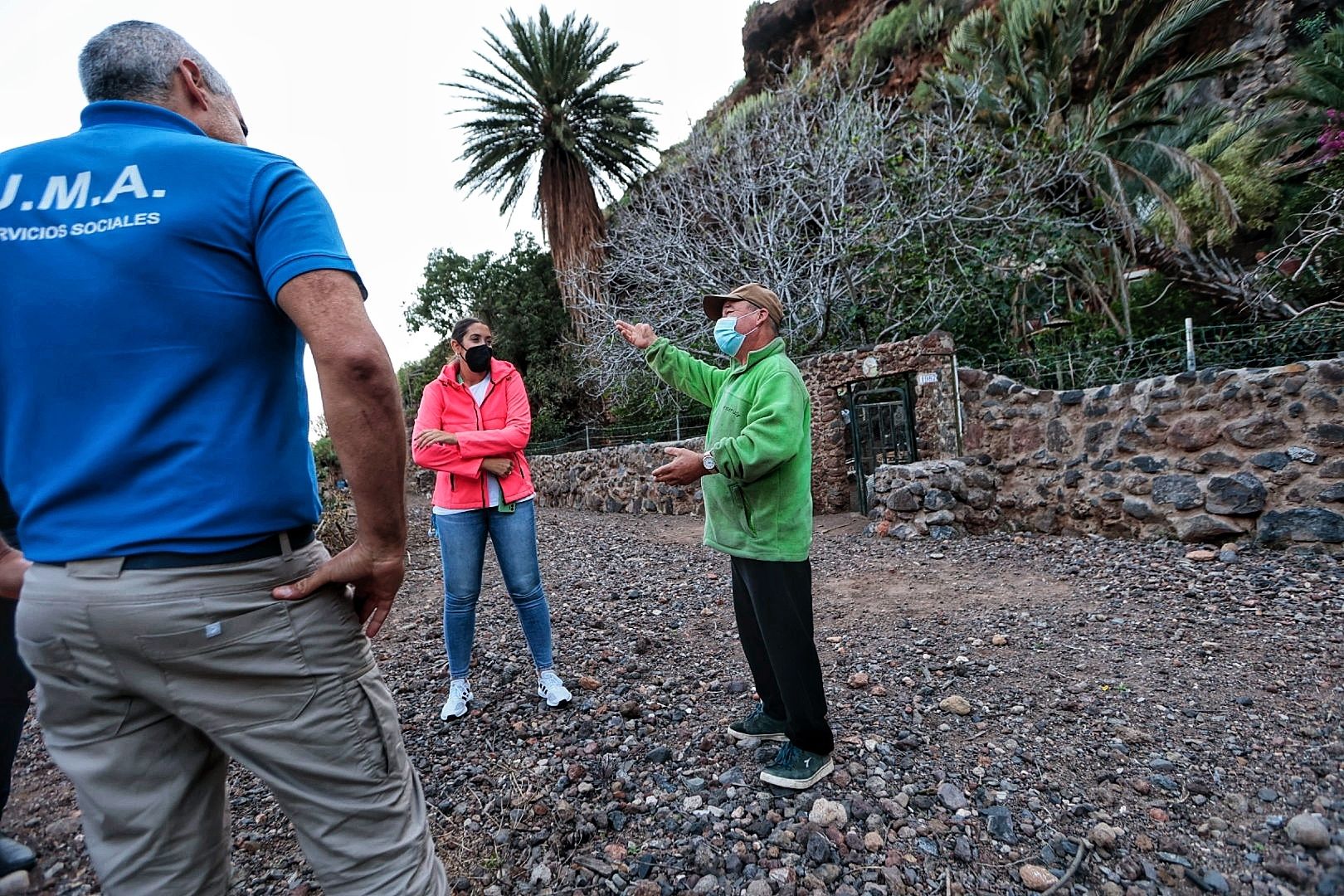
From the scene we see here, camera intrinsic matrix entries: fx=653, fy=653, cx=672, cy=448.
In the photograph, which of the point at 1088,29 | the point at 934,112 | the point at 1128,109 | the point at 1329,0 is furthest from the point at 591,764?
the point at 1329,0

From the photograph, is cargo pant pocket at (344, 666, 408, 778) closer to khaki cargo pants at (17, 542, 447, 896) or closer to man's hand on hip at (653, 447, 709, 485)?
khaki cargo pants at (17, 542, 447, 896)

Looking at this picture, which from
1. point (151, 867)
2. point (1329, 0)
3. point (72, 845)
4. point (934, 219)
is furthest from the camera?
point (1329, 0)

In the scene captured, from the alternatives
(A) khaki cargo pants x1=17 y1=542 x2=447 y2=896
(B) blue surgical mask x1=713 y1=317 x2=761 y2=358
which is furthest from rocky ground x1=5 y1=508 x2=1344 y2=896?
(B) blue surgical mask x1=713 y1=317 x2=761 y2=358

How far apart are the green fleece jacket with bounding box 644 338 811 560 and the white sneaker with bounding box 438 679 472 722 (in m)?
1.54

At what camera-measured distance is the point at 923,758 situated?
2.49 m

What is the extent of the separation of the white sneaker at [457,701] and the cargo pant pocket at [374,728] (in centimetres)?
201

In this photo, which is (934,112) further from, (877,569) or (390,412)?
(390,412)

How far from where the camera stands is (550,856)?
2.10 meters

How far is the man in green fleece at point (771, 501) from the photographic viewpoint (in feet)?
7.13

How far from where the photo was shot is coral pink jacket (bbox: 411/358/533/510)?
2.97m

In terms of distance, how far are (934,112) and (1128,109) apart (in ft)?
11.1

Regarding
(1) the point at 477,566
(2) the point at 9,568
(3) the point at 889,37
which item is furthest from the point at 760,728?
(3) the point at 889,37

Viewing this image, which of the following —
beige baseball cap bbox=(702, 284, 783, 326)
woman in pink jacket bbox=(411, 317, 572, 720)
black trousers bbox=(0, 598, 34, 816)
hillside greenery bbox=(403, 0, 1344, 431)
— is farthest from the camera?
hillside greenery bbox=(403, 0, 1344, 431)

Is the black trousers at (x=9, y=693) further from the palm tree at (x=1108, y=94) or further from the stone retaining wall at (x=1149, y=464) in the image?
the palm tree at (x=1108, y=94)
